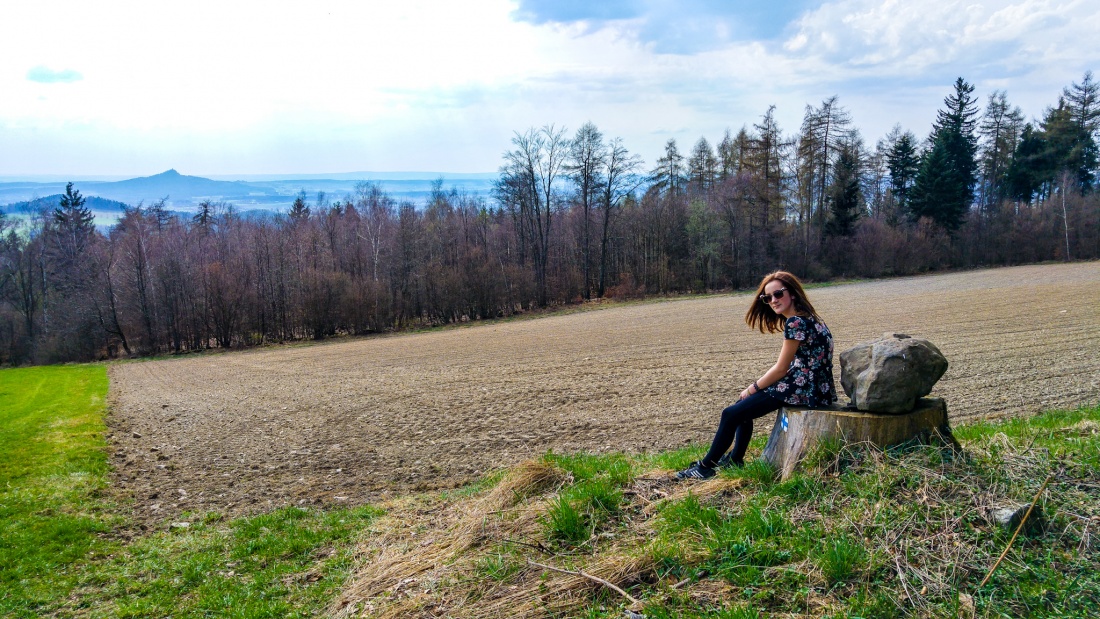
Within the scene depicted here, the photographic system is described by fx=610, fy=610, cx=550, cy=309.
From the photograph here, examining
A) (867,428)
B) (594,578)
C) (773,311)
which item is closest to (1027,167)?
(773,311)

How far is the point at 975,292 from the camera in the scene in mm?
35469

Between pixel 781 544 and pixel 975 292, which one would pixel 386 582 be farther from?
pixel 975 292

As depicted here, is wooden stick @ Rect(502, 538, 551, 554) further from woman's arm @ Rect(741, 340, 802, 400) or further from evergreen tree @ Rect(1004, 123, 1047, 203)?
evergreen tree @ Rect(1004, 123, 1047, 203)

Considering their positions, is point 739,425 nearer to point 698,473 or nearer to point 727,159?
point 698,473

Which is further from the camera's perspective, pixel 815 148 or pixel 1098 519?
pixel 815 148

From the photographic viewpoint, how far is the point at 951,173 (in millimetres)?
59031

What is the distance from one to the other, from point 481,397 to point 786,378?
36.0ft

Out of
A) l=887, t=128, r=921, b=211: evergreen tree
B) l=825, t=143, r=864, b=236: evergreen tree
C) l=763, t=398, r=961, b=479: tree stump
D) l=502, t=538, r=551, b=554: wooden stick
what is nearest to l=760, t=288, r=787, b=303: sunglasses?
l=763, t=398, r=961, b=479: tree stump

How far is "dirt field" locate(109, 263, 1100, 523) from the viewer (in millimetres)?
9734

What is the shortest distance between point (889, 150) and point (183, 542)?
78546 mm

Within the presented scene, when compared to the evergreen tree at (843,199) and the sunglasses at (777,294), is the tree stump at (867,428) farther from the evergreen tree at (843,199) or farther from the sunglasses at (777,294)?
the evergreen tree at (843,199)

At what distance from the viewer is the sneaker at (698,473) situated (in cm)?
514

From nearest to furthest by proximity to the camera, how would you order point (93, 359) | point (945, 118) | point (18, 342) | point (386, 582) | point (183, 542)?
point (386, 582) → point (183, 542) → point (93, 359) → point (18, 342) → point (945, 118)

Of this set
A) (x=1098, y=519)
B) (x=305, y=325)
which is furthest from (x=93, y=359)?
(x=1098, y=519)
